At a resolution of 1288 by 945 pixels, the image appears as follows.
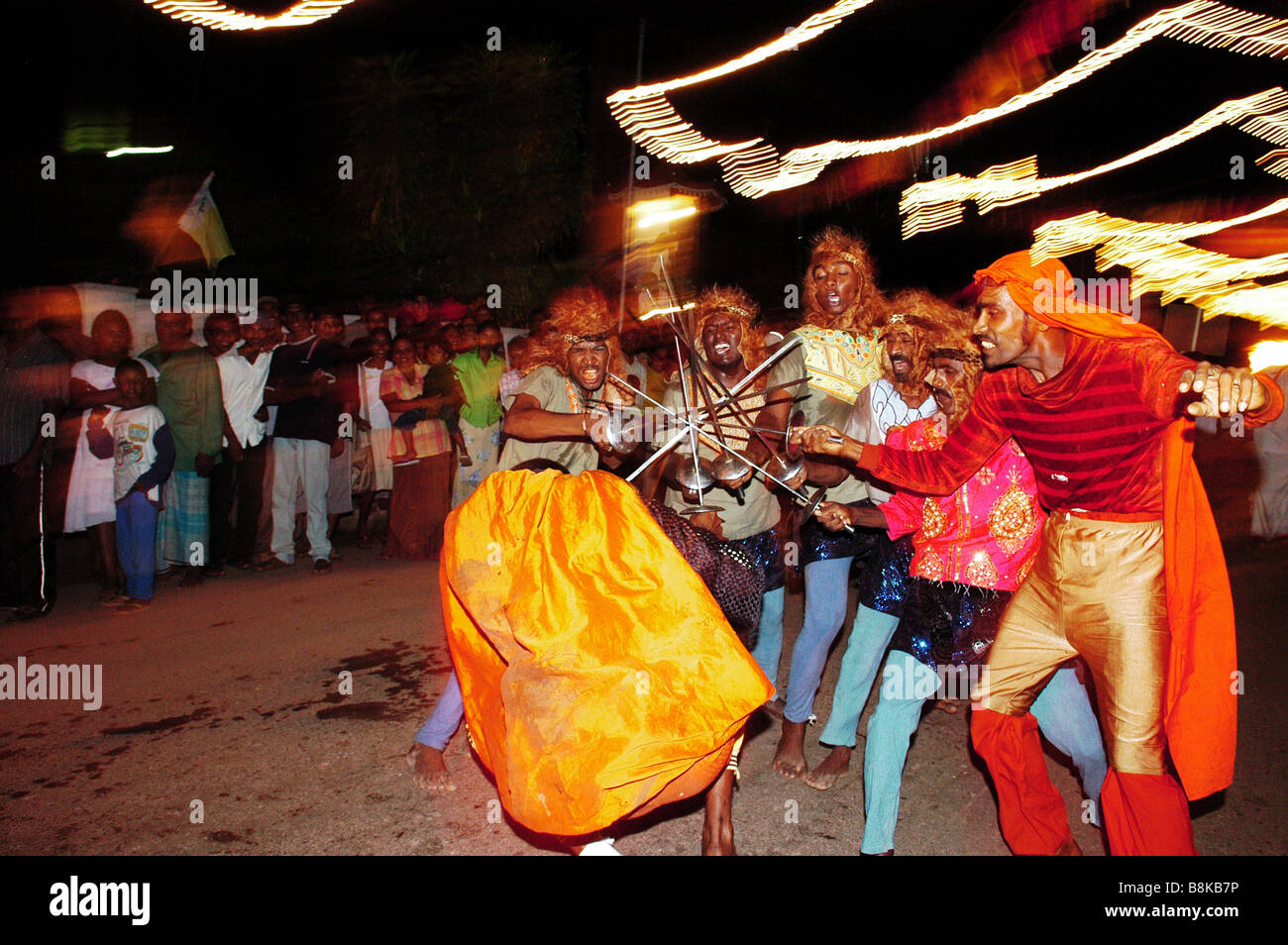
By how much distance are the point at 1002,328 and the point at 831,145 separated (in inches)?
567

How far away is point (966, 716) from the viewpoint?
477 centimetres

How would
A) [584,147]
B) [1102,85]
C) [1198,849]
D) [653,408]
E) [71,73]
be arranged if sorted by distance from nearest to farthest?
[1198,849]
[653,408]
[71,73]
[584,147]
[1102,85]

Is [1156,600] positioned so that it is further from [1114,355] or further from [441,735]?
[441,735]

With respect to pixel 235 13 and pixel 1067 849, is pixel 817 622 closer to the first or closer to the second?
pixel 1067 849

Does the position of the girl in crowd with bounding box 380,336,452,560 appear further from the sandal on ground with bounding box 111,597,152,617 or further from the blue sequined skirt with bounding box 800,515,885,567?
the blue sequined skirt with bounding box 800,515,885,567

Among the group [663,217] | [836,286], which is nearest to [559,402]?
[836,286]

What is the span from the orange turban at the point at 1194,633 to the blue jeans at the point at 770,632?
169 centimetres

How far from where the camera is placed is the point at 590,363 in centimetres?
361

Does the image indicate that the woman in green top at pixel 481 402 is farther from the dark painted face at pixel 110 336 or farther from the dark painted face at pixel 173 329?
the dark painted face at pixel 110 336

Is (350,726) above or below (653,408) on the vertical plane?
below

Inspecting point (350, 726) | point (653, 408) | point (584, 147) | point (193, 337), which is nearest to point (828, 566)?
point (653, 408)

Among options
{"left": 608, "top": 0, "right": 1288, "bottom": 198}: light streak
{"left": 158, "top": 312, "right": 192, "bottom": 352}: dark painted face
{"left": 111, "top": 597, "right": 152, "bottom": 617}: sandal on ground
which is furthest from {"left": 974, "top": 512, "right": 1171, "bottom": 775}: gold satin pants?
{"left": 608, "top": 0, "right": 1288, "bottom": 198}: light streak

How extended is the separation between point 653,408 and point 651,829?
163 cm

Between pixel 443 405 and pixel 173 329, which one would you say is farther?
pixel 443 405
